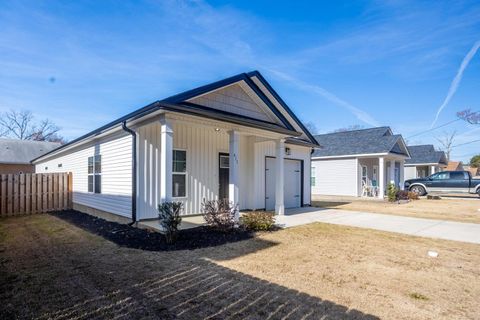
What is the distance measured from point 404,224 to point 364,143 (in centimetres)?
1204

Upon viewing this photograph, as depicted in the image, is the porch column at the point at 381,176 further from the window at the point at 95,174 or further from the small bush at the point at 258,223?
the window at the point at 95,174

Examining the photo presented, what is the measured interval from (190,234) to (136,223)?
1.91m

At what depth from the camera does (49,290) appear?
368cm

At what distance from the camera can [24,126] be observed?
3997cm

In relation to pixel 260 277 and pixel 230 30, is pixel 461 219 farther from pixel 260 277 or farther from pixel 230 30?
pixel 230 30

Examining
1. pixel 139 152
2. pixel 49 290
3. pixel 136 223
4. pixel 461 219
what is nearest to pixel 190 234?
pixel 136 223

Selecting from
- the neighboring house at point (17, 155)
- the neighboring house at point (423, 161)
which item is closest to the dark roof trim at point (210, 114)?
the neighboring house at point (17, 155)

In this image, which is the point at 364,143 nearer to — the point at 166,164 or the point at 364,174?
the point at 364,174

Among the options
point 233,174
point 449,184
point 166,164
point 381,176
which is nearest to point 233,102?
point 233,174

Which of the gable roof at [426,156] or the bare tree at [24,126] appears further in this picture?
the bare tree at [24,126]

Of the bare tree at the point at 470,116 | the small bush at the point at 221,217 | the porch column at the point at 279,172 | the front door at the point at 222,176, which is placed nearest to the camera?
the small bush at the point at 221,217

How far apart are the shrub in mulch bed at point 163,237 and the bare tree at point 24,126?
41.5 m

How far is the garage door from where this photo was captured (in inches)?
444

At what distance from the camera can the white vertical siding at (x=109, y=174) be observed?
26.7 feet
